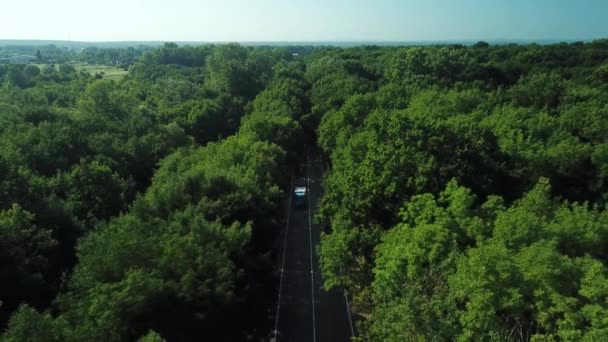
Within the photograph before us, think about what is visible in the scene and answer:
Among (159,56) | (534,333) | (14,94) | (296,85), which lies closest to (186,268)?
(534,333)

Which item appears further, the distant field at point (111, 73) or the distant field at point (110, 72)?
the distant field at point (110, 72)

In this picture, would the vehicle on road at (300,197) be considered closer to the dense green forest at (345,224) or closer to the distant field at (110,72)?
the dense green forest at (345,224)

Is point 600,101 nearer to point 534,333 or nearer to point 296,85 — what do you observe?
point 534,333

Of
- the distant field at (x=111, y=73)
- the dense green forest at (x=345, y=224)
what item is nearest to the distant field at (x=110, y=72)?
the distant field at (x=111, y=73)

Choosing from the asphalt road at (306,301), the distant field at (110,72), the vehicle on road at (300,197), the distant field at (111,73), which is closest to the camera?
the asphalt road at (306,301)

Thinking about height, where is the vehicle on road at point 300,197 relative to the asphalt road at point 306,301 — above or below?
above

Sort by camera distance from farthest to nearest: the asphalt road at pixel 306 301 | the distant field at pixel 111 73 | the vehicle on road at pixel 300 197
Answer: the distant field at pixel 111 73 < the vehicle on road at pixel 300 197 < the asphalt road at pixel 306 301

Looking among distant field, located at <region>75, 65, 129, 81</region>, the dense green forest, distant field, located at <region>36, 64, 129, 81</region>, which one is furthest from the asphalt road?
distant field, located at <region>75, 65, 129, 81</region>
